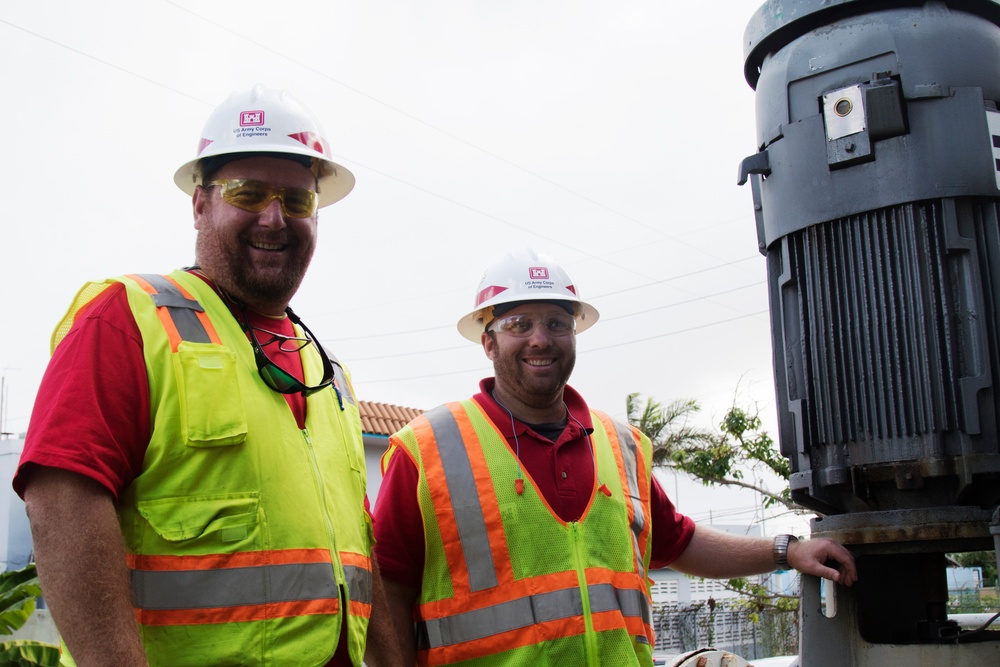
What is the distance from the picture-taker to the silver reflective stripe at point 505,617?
3.04 m

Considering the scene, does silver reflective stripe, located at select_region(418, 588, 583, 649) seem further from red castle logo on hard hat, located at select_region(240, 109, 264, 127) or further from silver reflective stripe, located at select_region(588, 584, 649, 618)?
red castle logo on hard hat, located at select_region(240, 109, 264, 127)

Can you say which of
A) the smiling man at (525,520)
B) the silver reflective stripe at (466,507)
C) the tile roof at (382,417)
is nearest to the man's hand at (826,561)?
the smiling man at (525,520)

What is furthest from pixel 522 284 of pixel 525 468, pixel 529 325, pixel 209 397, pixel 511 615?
pixel 209 397

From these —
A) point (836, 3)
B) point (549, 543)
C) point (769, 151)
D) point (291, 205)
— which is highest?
point (836, 3)

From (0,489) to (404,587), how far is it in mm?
11001

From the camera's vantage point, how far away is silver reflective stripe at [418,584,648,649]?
3.04m

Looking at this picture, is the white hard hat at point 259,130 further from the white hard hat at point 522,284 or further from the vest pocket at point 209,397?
the white hard hat at point 522,284

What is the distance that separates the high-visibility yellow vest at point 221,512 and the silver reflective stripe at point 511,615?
2.56 feet

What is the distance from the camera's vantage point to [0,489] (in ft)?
40.2

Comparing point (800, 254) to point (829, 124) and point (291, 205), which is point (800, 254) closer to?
point (829, 124)

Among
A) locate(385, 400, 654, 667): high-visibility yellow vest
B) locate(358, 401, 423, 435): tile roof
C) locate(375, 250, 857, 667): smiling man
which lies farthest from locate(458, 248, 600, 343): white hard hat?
locate(358, 401, 423, 435): tile roof

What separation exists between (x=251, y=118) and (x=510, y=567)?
1612 mm

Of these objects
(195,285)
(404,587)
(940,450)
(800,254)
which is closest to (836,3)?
(800,254)

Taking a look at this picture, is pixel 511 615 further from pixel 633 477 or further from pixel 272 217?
pixel 272 217
